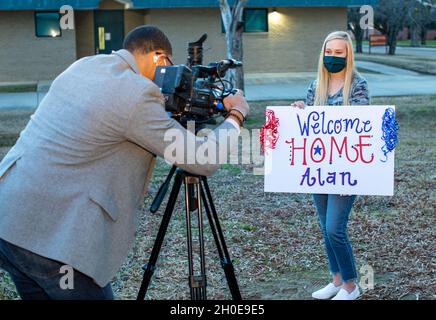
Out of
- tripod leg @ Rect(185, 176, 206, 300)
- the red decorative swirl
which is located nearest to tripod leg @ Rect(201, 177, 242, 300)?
tripod leg @ Rect(185, 176, 206, 300)

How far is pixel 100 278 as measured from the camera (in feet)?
10.00

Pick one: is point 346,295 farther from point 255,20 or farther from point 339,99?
point 255,20

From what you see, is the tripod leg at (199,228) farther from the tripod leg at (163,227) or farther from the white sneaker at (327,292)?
the white sneaker at (327,292)

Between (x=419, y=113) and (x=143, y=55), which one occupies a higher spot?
(x=143, y=55)

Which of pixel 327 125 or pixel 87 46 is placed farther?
pixel 87 46

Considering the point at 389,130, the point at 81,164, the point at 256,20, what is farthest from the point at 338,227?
the point at 256,20

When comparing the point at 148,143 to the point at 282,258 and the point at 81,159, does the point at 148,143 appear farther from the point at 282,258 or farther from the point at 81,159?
the point at 282,258

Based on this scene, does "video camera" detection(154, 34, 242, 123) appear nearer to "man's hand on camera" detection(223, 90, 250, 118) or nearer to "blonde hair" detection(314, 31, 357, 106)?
"man's hand on camera" detection(223, 90, 250, 118)

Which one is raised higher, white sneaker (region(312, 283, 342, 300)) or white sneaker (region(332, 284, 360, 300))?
white sneaker (region(332, 284, 360, 300))

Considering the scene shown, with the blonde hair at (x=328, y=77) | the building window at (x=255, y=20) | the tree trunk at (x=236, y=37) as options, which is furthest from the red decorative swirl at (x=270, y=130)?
the building window at (x=255, y=20)

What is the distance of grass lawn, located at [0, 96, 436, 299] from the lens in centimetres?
550

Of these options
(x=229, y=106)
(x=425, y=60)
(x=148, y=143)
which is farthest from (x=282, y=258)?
(x=425, y=60)

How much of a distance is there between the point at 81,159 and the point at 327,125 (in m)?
2.24

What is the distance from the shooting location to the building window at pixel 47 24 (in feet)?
89.2
